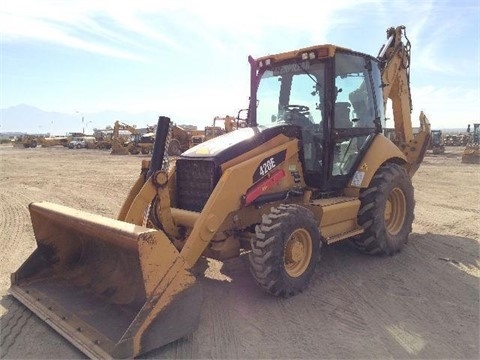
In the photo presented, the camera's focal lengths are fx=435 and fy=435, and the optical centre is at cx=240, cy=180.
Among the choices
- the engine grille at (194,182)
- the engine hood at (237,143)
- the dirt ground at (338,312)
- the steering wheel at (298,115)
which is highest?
the steering wheel at (298,115)

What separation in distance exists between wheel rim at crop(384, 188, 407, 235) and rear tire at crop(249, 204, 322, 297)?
6.61 feet

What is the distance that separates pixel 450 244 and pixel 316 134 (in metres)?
2.95

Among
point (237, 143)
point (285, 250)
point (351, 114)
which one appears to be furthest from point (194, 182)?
point (351, 114)

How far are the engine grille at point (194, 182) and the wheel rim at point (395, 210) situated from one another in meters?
2.89

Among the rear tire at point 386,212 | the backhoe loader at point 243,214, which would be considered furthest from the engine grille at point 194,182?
the rear tire at point 386,212

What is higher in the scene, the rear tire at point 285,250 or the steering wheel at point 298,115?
the steering wheel at point 298,115

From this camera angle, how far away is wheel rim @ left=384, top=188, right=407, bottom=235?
6.24 meters

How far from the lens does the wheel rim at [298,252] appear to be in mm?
4488

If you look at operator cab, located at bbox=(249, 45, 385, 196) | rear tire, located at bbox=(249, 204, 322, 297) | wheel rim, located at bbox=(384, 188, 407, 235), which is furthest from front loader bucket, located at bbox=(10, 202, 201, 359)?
wheel rim, located at bbox=(384, 188, 407, 235)

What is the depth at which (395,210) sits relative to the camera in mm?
6328

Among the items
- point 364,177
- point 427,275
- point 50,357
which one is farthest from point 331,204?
point 50,357

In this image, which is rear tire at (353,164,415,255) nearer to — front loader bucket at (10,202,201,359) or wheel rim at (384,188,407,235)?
wheel rim at (384,188,407,235)

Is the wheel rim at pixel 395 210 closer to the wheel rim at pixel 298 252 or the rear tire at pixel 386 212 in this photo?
the rear tire at pixel 386 212

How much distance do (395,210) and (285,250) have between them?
2.60 meters
